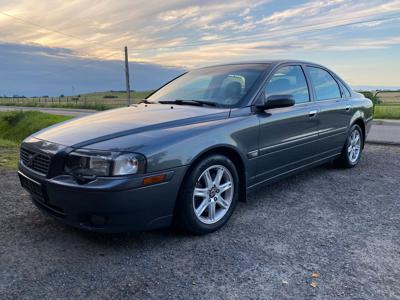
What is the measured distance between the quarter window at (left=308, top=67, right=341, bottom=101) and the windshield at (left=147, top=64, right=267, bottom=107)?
0.98 m

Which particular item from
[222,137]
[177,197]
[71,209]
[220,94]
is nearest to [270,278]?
[177,197]

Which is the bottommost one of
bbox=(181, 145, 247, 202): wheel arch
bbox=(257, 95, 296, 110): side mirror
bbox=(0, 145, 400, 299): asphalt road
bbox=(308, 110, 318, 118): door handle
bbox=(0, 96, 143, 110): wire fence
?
bbox=(0, 145, 400, 299): asphalt road

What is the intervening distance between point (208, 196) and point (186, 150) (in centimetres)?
55

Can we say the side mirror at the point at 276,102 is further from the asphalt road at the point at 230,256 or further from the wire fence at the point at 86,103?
the wire fence at the point at 86,103

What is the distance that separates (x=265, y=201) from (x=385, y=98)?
14.2 m

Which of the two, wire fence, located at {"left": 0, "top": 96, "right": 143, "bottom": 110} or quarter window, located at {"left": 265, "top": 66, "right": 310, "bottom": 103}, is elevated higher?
quarter window, located at {"left": 265, "top": 66, "right": 310, "bottom": 103}

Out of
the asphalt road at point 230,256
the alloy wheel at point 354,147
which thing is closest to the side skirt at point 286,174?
the asphalt road at point 230,256

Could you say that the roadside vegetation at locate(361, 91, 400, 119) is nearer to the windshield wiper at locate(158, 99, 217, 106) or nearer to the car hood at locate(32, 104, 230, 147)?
the windshield wiper at locate(158, 99, 217, 106)

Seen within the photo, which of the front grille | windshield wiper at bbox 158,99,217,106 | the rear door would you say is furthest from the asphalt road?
windshield wiper at bbox 158,99,217,106

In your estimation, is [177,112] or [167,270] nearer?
[167,270]

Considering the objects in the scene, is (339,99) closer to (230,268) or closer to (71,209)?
(230,268)

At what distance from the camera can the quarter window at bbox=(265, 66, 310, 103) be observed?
4.10 meters

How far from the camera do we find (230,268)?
2.75m

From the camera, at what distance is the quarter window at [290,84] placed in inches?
161
